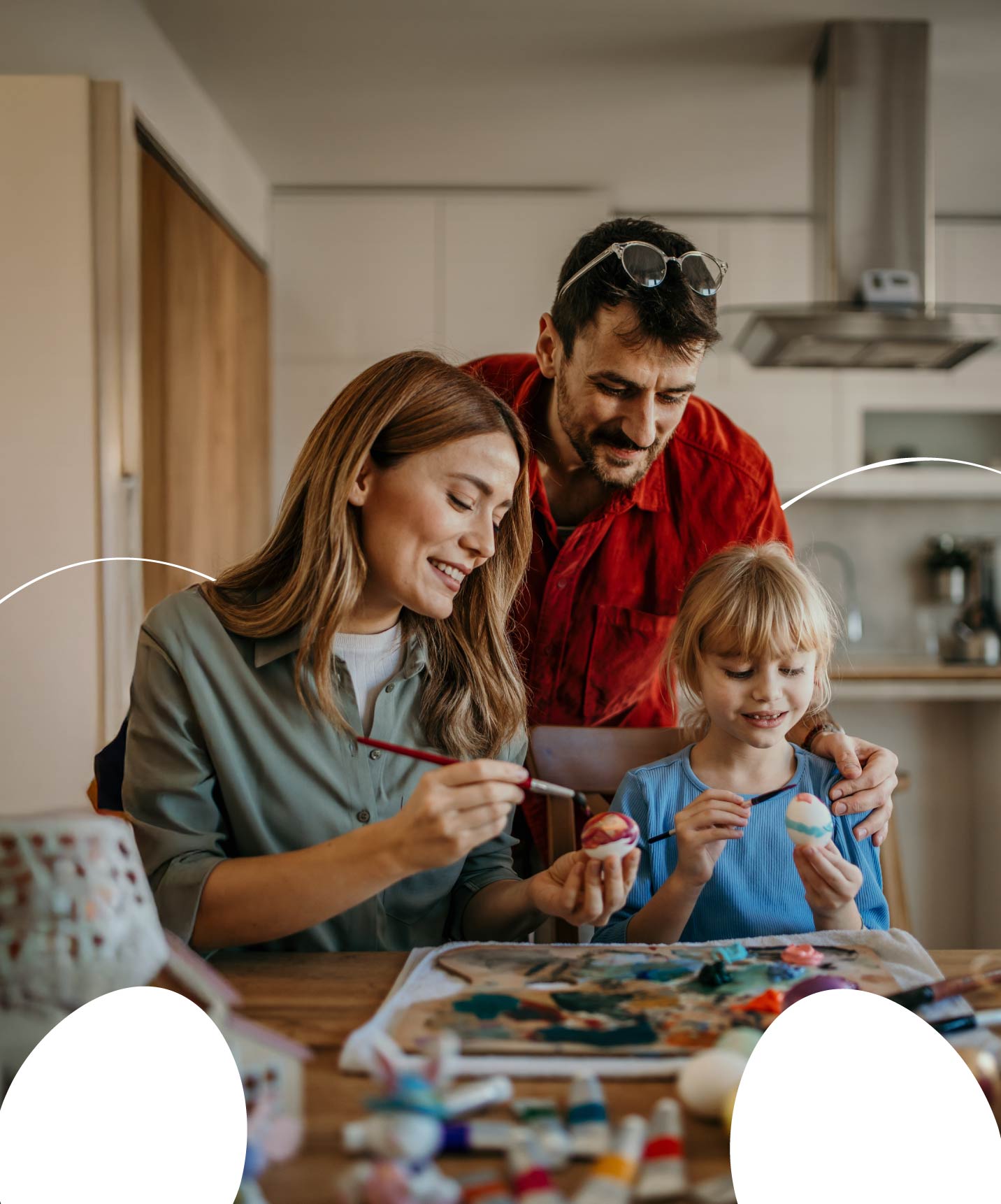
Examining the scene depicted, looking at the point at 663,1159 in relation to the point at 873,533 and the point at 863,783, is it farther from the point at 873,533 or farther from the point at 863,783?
the point at 873,533

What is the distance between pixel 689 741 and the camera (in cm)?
89

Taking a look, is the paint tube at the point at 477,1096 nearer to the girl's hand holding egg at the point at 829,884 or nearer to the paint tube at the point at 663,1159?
the paint tube at the point at 663,1159

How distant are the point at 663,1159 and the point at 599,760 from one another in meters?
0.39

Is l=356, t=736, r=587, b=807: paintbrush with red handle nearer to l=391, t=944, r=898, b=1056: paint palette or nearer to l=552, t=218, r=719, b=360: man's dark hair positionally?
l=391, t=944, r=898, b=1056: paint palette

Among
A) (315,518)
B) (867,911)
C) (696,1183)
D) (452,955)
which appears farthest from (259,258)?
(696,1183)

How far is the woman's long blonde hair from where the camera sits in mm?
807

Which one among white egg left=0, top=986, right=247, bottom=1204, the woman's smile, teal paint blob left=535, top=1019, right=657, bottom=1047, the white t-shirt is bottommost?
white egg left=0, top=986, right=247, bottom=1204

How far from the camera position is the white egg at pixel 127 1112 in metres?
0.67

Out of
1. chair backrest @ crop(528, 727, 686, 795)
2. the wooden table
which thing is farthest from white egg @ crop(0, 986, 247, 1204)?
chair backrest @ crop(528, 727, 686, 795)

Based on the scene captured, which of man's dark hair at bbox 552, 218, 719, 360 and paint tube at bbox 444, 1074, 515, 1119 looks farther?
man's dark hair at bbox 552, 218, 719, 360

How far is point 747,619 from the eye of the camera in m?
0.82

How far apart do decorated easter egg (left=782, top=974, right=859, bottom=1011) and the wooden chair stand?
0.76 feet

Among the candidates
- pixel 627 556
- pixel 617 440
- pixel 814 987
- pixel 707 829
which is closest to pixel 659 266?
pixel 617 440

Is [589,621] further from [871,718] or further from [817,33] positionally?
[817,33]
